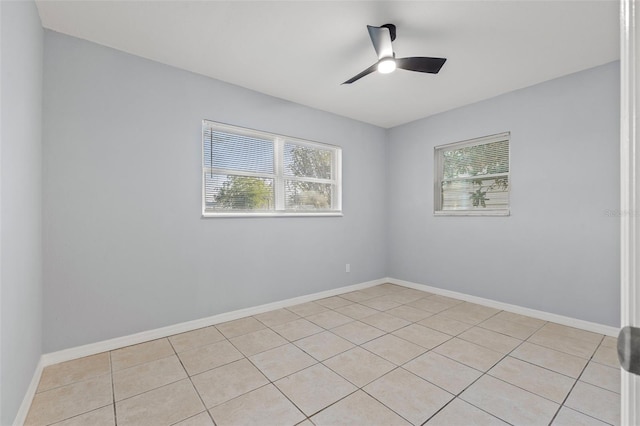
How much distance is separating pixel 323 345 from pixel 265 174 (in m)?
2.01

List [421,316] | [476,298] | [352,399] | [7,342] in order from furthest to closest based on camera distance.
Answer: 1. [476,298]
2. [421,316]
3. [352,399]
4. [7,342]

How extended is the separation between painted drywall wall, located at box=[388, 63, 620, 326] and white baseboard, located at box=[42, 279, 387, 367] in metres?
2.06

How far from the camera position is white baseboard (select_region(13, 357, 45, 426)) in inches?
64.9

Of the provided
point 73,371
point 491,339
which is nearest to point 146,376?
point 73,371

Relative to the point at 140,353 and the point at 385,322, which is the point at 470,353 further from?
the point at 140,353

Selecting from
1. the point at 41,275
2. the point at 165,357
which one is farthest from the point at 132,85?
the point at 165,357

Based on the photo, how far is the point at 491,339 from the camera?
2723 millimetres

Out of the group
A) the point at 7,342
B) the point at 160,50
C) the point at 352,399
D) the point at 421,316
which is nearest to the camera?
the point at 7,342

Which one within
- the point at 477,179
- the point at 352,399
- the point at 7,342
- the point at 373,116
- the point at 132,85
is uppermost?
the point at 373,116

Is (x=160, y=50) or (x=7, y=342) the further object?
(x=160, y=50)

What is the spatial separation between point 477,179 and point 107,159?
4097 mm

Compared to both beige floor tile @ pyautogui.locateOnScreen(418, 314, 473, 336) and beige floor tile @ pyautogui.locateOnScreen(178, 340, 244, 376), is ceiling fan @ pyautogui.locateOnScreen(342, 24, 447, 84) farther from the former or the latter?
beige floor tile @ pyautogui.locateOnScreen(178, 340, 244, 376)

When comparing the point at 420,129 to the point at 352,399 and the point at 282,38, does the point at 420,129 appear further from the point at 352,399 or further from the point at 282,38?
the point at 352,399

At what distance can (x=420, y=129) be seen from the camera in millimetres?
4453
